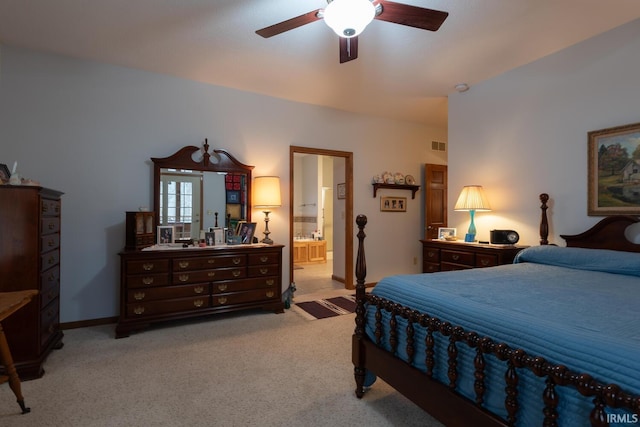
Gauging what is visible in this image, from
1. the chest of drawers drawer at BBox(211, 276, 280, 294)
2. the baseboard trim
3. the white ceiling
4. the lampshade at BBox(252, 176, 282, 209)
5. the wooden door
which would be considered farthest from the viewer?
the wooden door

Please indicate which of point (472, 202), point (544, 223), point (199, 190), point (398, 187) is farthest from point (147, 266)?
point (544, 223)

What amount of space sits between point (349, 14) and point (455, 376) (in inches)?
70.5

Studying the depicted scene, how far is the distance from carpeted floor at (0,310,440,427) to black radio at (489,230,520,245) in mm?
1719

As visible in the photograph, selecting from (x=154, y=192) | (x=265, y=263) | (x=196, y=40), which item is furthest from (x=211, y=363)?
(x=196, y=40)

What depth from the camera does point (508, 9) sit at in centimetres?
236

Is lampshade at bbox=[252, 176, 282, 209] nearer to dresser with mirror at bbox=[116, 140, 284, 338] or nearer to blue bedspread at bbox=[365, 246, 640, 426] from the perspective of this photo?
dresser with mirror at bbox=[116, 140, 284, 338]

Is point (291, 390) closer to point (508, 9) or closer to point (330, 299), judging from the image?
point (330, 299)

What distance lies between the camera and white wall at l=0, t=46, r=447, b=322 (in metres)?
3.03

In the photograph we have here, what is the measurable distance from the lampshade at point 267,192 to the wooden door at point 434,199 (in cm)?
254

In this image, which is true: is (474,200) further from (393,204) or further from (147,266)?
(147,266)

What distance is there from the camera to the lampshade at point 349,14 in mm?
1671

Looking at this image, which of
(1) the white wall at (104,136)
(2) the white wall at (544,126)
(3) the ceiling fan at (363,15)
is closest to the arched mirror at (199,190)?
(1) the white wall at (104,136)

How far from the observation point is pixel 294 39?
2.77 m

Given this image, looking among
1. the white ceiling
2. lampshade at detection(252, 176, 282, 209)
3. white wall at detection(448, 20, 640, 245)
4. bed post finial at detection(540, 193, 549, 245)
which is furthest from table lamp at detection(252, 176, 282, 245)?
bed post finial at detection(540, 193, 549, 245)
